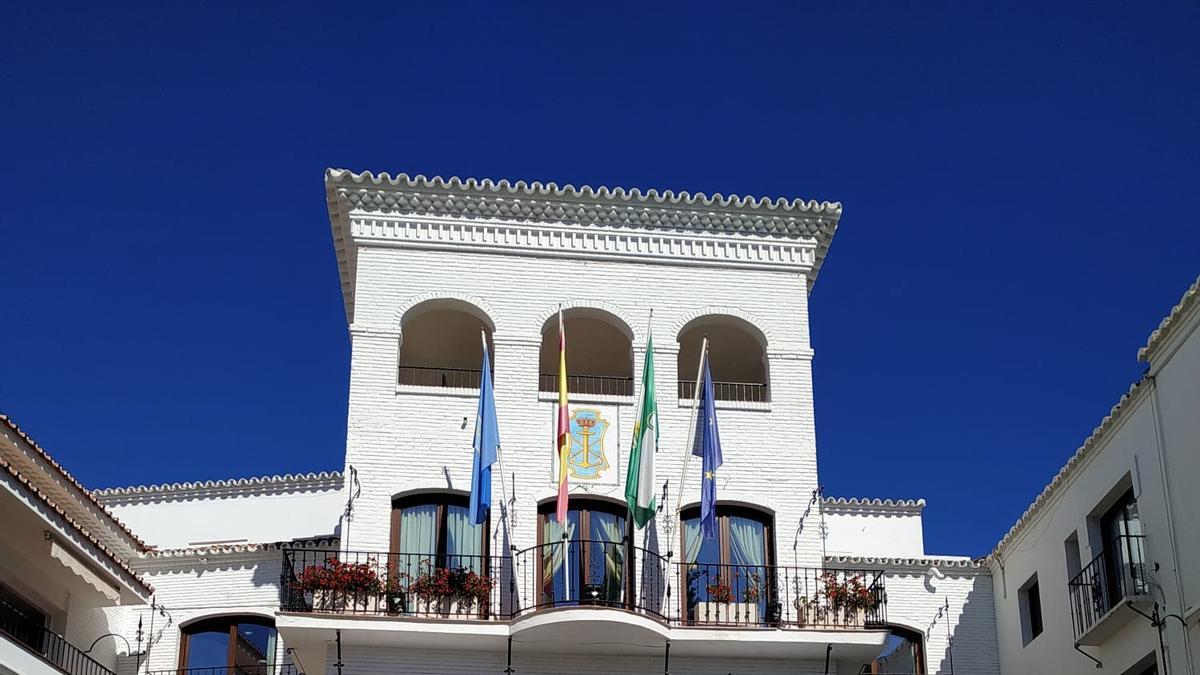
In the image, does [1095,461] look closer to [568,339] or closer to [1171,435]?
[1171,435]

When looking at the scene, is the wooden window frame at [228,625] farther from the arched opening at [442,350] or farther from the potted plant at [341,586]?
the arched opening at [442,350]

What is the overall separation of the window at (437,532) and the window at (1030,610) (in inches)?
330

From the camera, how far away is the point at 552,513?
2622 centimetres

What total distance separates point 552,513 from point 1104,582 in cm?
772

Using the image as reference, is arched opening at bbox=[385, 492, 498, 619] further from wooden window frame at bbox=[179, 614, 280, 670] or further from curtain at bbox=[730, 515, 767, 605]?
curtain at bbox=[730, 515, 767, 605]

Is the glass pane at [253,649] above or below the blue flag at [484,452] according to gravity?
below

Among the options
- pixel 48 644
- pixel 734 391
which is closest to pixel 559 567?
pixel 734 391

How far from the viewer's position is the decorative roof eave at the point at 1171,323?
21.9m

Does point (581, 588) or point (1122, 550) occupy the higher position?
point (1122, 550)

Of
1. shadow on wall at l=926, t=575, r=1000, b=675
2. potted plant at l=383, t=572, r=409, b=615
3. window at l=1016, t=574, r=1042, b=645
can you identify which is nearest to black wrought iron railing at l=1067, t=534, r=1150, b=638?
window at l=1016, t=574, r=1042, b=645

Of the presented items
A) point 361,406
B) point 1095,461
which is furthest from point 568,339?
point 1095,461

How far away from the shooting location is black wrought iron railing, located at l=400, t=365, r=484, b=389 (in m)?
29.4

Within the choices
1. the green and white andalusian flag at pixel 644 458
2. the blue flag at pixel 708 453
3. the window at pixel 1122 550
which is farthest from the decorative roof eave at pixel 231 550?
the window at pixel 1122 550

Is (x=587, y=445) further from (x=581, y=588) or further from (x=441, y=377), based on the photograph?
(x=441, y=377)
